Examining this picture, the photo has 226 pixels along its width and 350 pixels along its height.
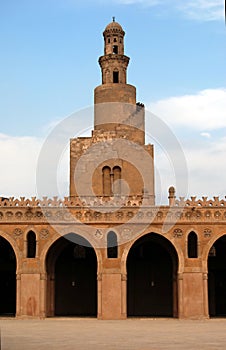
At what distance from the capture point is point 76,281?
40312 millimetres

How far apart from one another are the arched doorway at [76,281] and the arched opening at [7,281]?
9.69ft

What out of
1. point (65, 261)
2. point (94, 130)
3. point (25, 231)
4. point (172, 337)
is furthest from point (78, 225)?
point (172, 337)

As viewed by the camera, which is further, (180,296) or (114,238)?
(114,238)

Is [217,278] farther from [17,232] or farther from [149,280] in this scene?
[17,232]

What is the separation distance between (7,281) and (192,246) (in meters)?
13.2

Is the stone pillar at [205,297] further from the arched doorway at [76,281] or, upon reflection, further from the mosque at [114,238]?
the arched doorway at [76,281]

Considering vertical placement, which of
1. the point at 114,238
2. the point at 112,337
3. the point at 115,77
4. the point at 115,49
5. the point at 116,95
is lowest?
the point at 112,337

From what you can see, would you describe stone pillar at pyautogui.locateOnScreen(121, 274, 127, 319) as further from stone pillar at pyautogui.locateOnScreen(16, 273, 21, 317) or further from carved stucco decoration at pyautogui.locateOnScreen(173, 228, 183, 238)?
stone pillar at pyautogui.locateOnScreen(16, 273, 21, 317)

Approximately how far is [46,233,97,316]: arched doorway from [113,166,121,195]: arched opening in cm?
405

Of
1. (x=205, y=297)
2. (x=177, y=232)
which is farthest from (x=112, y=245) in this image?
(x=205, y=297)

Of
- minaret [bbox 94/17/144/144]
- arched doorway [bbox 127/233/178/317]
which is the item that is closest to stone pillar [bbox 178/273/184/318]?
arched doorway [bbox 127/233/178/317]

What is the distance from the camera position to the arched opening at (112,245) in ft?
114

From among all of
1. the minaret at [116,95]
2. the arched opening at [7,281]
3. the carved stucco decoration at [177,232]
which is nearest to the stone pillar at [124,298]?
the carved stucco decoration at [177,232]

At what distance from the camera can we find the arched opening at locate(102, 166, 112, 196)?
1585 inches
